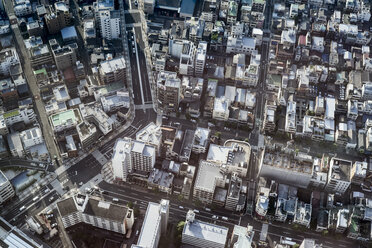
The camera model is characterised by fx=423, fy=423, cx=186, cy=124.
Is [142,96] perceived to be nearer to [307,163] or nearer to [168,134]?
[168,134]

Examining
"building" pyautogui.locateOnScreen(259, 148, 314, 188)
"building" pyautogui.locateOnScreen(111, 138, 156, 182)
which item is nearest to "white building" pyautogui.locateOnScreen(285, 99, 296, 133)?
"building" pyautogui.locateOnScreen(259, 148, 314, 188)

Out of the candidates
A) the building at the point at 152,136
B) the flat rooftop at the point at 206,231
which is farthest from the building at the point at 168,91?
the flat rooftop at the point at 206,231

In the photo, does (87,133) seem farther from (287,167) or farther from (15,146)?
(287,167)

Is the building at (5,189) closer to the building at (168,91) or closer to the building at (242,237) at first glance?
the building at (168,91)

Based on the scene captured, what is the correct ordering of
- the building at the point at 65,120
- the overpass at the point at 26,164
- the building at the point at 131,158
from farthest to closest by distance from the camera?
the building at the point at 65,120 < the overpass at the point at 26,164 < the building at the point at 131,158

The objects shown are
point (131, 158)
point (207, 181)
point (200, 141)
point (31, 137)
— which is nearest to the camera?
point (207, 181)

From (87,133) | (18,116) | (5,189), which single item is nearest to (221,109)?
(87,133)
